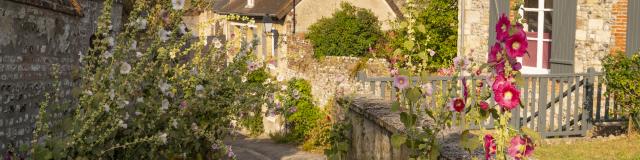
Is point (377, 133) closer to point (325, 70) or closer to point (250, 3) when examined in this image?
point (325, 70)

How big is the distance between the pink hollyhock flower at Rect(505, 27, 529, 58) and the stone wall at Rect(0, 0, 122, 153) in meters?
4.24

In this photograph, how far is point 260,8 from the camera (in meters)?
28.4

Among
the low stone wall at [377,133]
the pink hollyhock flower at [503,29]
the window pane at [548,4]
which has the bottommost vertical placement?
the low stone wall at [377,133]

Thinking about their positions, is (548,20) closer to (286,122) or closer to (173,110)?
(173,110)

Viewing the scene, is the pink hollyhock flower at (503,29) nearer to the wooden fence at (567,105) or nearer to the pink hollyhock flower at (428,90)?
the pink hollyhock flower at (428,90)

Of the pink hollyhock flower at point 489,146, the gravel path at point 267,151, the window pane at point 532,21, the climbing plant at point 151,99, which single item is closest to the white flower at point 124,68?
the climbing plant at point 151,99

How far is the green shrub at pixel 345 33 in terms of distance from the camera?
23.1 m

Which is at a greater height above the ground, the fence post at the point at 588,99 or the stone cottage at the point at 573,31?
the stone cottage at the point at 573,31

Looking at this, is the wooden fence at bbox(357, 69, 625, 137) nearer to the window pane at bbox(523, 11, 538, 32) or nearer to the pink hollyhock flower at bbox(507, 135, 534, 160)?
the window pane at bbox(523, 11, 538, 32)

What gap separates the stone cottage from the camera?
11.8m

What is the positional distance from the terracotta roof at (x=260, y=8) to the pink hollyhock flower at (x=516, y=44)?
22216mm

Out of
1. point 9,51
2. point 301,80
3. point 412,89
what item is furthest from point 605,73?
point 301,80

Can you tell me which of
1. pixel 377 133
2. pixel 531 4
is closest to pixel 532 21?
pixel 531 4

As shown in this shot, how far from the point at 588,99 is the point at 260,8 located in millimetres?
18238
